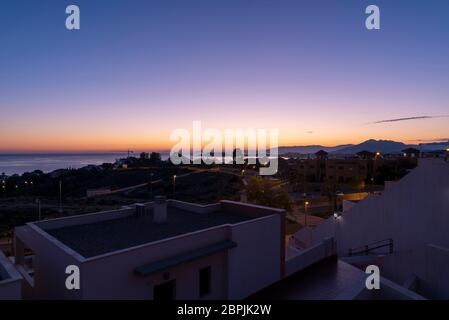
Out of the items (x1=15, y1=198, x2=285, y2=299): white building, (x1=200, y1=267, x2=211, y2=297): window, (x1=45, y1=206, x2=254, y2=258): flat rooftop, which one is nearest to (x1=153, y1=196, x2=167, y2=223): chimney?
(x1=15, y1=198, x2=285, y2=299): white building

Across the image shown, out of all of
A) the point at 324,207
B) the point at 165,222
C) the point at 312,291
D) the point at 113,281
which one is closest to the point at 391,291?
the point at 312,291

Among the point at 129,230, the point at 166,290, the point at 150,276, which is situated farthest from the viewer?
the point at 129,230

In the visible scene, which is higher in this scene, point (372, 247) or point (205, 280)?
point (205, 280)

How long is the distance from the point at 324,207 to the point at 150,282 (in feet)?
99.5

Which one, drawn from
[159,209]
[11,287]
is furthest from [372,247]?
[11,287]

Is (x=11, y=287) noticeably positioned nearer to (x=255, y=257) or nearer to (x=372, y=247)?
(x=255, y=257)

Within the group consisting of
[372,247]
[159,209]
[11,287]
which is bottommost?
[372,247]

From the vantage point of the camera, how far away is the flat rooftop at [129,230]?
920 centimetres

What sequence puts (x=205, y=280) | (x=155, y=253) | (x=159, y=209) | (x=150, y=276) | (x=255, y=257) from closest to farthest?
1. (x=150, y=276)
2. (x=155, y=253)
3. (x=205, y=280)
4. (x=255, y=257)
5. (x=159, y=209)

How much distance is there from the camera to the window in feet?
33.1

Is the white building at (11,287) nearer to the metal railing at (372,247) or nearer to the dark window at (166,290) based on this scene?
the dark window at (166,290)

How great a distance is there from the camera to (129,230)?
11.0m

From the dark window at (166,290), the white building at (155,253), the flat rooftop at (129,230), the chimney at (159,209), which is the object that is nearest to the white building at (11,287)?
the white building at (155,253)

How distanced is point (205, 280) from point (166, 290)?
1.58 m
